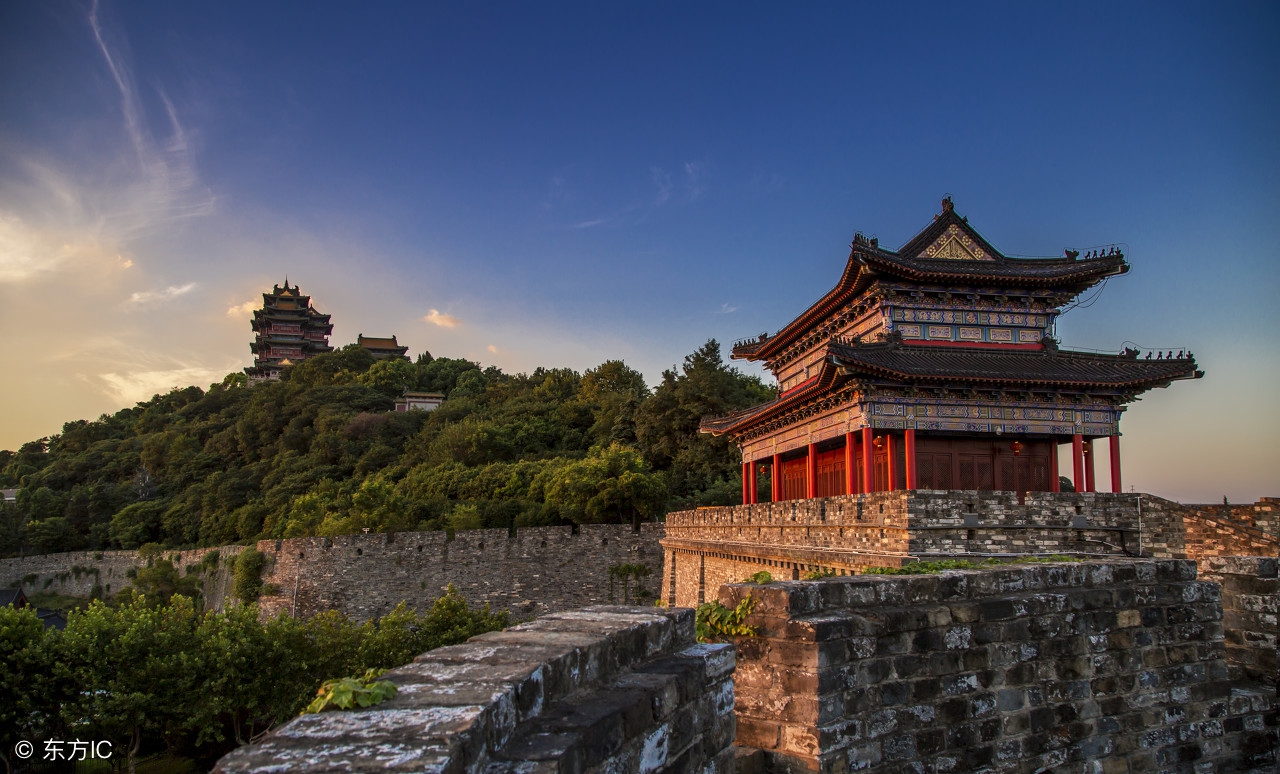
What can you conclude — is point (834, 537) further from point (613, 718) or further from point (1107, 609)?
point (613, 718)

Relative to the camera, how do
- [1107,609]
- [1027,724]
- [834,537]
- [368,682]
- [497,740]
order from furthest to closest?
[834,537], [1107,609], [1027,724], [368,682], [497,740]

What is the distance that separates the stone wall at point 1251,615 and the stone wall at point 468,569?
20863 millimetres

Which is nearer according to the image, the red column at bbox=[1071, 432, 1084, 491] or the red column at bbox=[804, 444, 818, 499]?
the red column at bbox=[1071, 432, 1084, 491]

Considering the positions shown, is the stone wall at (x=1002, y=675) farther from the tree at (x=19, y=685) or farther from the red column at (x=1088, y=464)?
the tree at (x=19, y=685)

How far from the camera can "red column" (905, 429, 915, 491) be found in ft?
50.5

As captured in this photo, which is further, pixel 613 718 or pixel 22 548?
pixel 22 548

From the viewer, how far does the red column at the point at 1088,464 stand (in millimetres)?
17031

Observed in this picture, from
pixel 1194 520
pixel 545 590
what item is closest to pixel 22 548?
pixel 545 590

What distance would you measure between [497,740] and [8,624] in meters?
14.5

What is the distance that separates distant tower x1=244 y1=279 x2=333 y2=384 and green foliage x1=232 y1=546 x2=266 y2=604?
48341 mm

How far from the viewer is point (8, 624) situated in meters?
12.4

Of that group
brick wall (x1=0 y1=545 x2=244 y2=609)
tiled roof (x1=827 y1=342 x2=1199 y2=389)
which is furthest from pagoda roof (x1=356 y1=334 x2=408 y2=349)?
tiled roof (x1=827 y1=342 x2=1199 y2=389)

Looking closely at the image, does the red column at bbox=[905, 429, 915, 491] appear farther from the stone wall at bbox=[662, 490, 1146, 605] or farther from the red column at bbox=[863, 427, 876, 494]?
the stone wall at bbox=[662, 490, 1146, 605]

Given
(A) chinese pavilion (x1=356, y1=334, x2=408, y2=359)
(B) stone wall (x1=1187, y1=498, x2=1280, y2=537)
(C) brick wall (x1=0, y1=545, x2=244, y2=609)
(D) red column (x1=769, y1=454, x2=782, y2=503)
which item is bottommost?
(C) brick wall (x1=0, y1=545, x2=244, y2=609)
